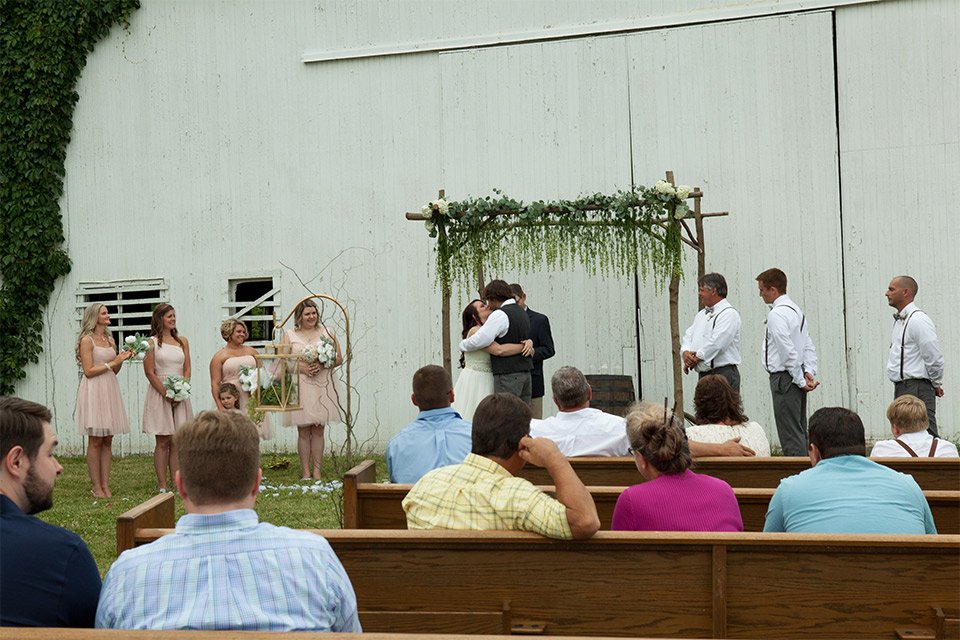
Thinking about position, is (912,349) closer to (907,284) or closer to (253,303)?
(907,284)

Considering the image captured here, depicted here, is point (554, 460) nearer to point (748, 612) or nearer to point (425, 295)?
point (748, 612)

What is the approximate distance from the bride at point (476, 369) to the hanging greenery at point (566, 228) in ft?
2.57

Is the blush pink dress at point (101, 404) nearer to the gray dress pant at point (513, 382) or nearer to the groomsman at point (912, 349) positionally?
the gray dress pant at point (513, 382)

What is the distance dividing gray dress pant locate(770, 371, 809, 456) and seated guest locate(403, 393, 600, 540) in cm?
578

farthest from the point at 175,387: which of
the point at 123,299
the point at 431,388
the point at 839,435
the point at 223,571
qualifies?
the point at 223,571

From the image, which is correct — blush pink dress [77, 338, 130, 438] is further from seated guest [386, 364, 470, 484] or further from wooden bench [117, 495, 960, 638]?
wooden bench [117, 495, 960, 638]

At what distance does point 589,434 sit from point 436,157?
7.39 meters

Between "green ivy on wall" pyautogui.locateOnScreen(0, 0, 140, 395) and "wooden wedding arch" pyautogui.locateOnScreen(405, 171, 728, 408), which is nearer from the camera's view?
"wooden wedding arch" pyautogui.locateOnScreen(405, 171, 728, 408)

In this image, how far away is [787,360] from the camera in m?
8.37

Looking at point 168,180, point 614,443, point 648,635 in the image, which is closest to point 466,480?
point 648,635

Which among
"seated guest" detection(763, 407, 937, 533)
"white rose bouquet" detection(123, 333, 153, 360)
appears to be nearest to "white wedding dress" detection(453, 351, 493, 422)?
"white rose bouquet" detection(123, 333, 153, 360)

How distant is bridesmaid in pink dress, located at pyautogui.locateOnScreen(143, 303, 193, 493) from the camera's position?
9.20 m

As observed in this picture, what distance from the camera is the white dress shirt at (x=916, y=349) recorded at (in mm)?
8039

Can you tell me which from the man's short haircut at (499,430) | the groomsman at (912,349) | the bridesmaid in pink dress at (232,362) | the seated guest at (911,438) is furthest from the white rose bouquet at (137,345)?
the groomsman at (912,349)
